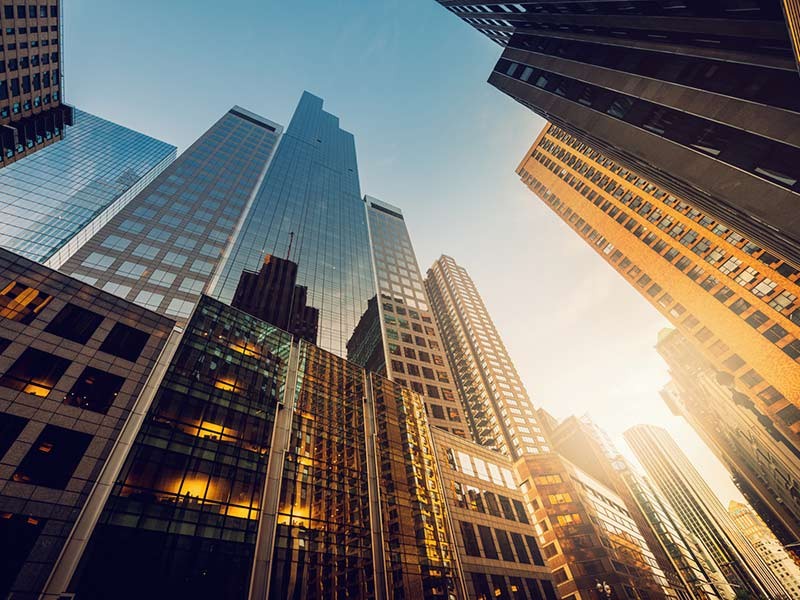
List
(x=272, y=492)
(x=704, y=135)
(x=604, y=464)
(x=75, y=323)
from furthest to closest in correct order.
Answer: (x=604, y=464) < (x=272, y=492) < (x=75, y=323) < (x=704, y=135)

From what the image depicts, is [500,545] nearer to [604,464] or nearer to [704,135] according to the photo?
[704,135]

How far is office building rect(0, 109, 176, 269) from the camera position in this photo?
7094 centimetres

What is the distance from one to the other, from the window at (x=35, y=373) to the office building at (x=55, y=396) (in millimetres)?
49

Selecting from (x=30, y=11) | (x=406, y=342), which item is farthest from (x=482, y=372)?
(x=30, y=11)

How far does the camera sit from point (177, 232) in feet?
223

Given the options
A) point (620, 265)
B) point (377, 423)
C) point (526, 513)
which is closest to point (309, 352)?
point (377, 423)

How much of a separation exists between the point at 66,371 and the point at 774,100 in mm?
44506

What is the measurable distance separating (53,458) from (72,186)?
335 feet

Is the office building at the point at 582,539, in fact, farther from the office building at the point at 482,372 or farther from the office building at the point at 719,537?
the office building at the point at 719,537

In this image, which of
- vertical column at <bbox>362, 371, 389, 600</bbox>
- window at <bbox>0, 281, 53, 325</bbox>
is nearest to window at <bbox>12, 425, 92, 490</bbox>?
window at <bbox>0, 281, 53, 325</bbox>

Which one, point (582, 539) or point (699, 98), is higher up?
point (699, 98)

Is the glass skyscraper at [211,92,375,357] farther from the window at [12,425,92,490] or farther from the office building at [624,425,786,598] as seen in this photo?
the office building at [624,425,786,598]

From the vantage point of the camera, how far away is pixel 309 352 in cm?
4656

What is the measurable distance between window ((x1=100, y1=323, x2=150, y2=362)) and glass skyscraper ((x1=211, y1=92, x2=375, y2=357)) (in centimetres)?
3389
